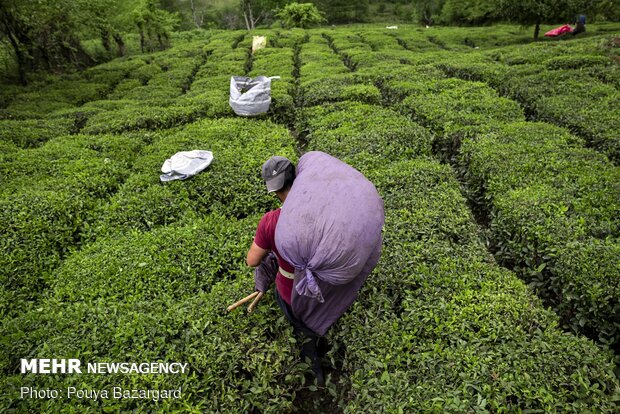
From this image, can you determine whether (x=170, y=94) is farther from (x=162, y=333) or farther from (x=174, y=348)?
(x=174, y=348)

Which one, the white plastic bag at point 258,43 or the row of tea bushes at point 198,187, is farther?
the white plastic bag at point 258,43

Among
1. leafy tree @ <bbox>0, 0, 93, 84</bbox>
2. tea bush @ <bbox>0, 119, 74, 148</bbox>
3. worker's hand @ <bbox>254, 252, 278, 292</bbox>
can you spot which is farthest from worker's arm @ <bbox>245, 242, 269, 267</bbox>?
leafy tree @ <bbox>0, 0, 93, 84</bbox>

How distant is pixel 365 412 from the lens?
305cm

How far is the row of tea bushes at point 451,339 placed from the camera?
2979 mm

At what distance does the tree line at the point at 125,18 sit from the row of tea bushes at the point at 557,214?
15419mm

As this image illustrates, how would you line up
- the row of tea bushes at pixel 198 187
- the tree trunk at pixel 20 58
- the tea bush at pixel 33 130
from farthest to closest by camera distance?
the tree trunk at pixel 20 58 → the tea bush at pixel 33 130 → the row of tea bushes at pixel 198 187

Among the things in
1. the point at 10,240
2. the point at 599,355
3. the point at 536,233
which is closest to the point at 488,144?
the point at 536,233

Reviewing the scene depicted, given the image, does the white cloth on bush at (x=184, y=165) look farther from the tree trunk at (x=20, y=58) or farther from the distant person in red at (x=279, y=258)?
the tree trunk at (x=20, y=58)

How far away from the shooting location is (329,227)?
2.62 m

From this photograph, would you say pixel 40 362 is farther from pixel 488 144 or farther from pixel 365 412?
pixel 488 144

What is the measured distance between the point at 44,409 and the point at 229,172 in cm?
447

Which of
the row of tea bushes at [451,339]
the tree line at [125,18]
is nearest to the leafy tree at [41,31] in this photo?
the tree line at [125,18]

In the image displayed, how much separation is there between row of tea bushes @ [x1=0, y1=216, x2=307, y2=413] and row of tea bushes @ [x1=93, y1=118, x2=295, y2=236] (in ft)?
3.05

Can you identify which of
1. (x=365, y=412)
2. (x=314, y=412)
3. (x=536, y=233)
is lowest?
(x=314, y=412)
